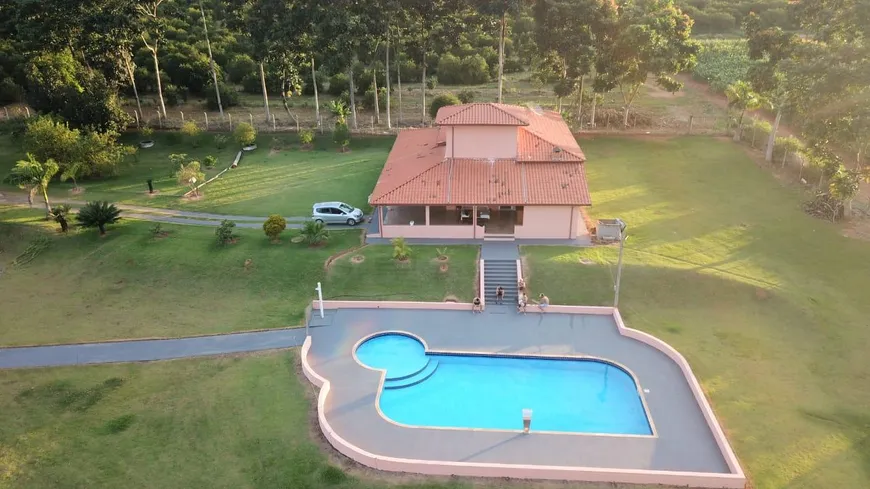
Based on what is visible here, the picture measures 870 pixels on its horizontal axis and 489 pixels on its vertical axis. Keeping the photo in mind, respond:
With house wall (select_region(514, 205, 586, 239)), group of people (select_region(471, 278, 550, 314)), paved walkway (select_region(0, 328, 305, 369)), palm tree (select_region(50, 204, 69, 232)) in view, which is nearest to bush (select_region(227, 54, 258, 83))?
palm tree (select_region(50, 204, 69, 232))

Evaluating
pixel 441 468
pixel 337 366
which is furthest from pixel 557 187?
pixel 441 468

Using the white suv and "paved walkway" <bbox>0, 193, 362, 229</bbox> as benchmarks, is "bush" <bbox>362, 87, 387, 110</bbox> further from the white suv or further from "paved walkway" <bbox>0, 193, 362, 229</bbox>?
the white suv

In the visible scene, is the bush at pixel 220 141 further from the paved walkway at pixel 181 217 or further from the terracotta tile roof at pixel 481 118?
the terracotta tile roof at pixel 481 118

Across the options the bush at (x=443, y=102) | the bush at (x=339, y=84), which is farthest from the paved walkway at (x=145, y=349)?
the bush at (x=339, y=84)

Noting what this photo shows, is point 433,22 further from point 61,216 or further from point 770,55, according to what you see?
point 61,216

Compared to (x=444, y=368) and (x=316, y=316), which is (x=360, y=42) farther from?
(x=444, y=368)
